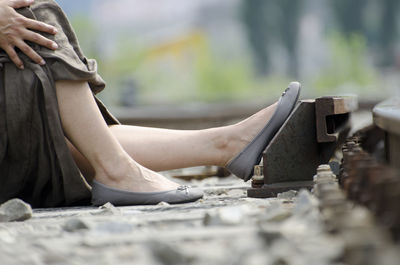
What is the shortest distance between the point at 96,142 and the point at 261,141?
69 centimetres

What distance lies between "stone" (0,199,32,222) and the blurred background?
12826mm

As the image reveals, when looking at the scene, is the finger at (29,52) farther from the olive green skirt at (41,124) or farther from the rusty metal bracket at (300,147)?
the rusty metal bracket at (300,147)

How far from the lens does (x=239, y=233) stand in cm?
185

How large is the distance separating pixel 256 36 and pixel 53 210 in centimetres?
5316

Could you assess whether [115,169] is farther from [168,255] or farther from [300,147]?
[168,255]

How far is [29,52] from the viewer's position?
9.07ft

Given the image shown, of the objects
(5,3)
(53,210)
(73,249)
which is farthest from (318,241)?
(5,3)

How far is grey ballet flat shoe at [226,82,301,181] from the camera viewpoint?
10.1 feet

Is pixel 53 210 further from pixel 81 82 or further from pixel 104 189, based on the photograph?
pixel 81 82

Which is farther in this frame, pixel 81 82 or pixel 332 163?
pixel 332 163

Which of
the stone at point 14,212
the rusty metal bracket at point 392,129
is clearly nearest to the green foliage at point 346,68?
the rusty metal bracket at point 392,129

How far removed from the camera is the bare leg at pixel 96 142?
2.81 m

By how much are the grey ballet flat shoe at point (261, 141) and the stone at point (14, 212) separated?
0.92 metres

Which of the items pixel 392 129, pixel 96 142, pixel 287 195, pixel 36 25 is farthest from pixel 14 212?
pixel 392 129
